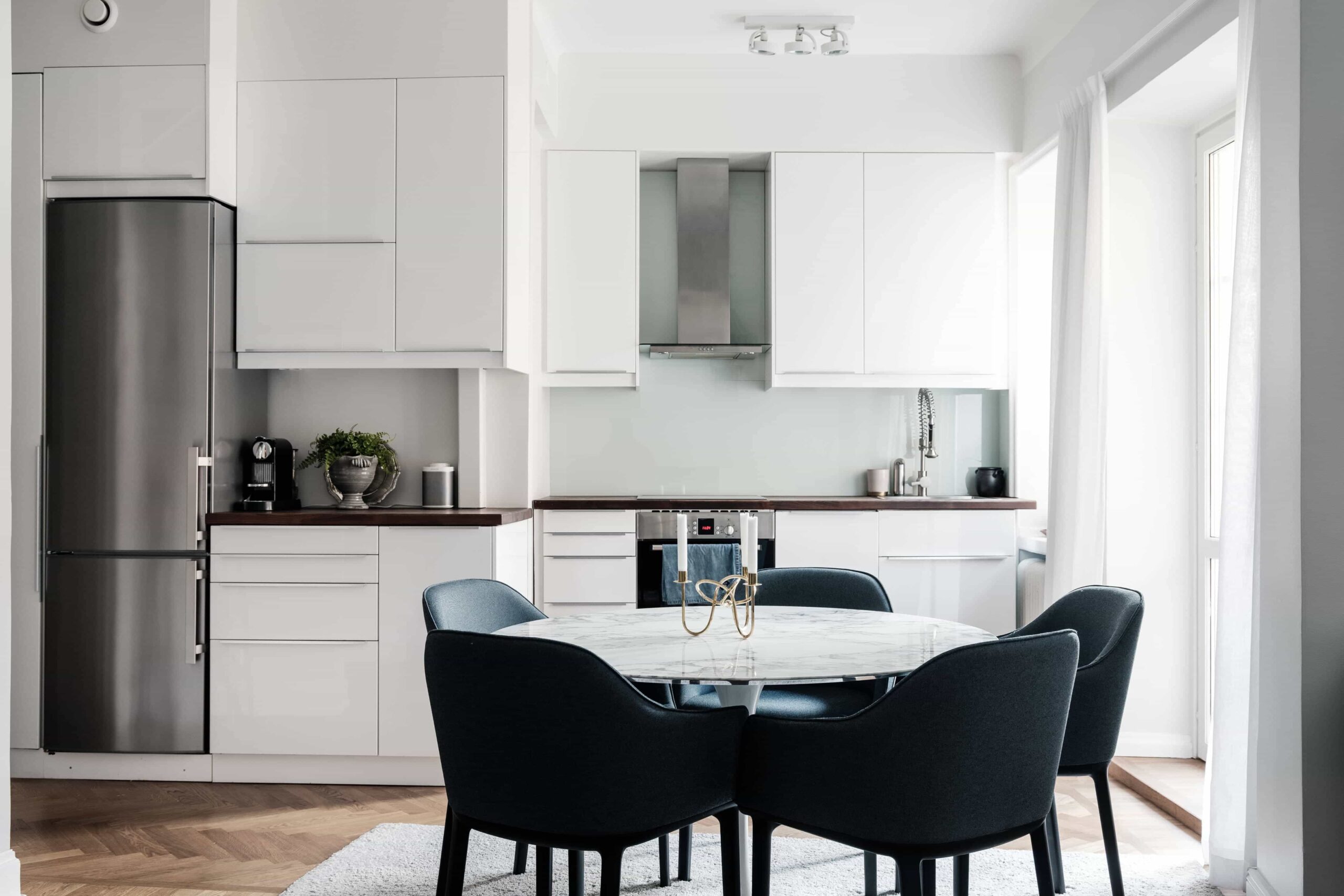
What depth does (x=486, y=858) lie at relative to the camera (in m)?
2.73

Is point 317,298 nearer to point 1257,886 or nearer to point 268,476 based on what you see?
point 268,476

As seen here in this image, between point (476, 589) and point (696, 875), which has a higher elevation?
point (476, 589)

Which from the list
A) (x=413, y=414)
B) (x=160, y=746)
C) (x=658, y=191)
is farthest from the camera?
(x=658, y=191)

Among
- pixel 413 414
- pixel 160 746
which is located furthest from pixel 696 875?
pixel 413 414

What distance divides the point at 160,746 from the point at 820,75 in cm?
379

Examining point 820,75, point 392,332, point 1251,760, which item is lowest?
point 1251,760

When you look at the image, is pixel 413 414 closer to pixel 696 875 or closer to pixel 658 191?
pixel 658 191

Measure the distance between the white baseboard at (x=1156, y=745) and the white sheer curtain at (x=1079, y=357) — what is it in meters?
0.62

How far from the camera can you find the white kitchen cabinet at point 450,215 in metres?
3.64

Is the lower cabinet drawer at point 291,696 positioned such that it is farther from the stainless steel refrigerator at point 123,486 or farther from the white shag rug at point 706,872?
the white shag rug at point 706,872

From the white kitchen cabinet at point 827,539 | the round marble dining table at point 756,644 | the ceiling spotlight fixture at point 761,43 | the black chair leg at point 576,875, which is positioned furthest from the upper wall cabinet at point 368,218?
the black chair leg at point 576,875

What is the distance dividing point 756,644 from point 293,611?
2.04 metres

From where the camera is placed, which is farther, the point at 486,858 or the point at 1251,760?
the point at 486,858

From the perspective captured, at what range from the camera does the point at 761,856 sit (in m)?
1.71
